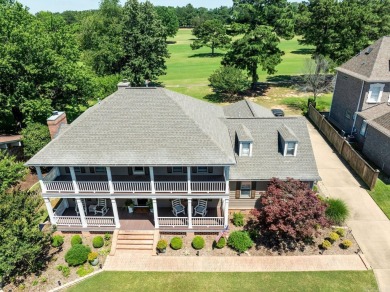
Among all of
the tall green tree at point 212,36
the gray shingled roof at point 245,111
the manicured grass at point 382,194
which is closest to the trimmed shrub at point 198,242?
the gray shingled roof at point 245,111

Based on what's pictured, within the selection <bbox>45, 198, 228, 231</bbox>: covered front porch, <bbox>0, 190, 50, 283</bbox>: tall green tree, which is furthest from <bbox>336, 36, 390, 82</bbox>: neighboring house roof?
<bbox>0, 190, 50, 283</bbox>: tall green tree

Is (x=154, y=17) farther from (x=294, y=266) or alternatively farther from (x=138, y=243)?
(x=294, y=266)

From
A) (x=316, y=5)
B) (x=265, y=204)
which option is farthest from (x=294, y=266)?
(x=316, y=5)

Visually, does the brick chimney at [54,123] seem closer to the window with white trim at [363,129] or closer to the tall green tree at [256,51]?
the window with white trim at [363,129]

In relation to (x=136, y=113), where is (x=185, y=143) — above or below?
below

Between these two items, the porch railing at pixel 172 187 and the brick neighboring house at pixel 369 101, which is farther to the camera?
the brick neighboring house at pixel 369 101

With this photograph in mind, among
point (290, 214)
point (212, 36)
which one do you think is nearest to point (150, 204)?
point (290, 214)

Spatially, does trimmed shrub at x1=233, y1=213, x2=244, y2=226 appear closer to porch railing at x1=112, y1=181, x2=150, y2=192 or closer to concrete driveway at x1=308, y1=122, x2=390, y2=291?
porch railing at x1=112, y1=181, x2=150, y2=192
